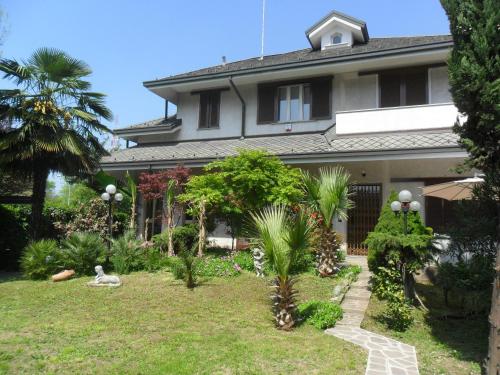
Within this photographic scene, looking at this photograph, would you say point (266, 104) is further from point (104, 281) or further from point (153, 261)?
point (104, 281)

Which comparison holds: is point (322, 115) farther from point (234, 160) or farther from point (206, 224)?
point (206, 224)

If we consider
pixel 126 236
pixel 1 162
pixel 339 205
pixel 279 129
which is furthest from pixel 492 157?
pixel 1 162

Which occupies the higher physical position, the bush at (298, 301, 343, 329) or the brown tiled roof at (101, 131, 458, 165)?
the brown tiled roof at (101, 131, 458, 165)

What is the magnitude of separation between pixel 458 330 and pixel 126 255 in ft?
27.4

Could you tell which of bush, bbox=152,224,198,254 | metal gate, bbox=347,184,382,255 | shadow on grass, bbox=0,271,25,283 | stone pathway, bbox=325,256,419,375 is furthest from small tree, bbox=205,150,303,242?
shadow on grass, bbox=0,271,25,283

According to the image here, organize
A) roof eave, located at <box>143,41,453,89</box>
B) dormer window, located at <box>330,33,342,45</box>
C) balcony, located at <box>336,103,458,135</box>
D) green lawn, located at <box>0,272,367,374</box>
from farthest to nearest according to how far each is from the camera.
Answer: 1. dormer window, located at <box>330,33,342,45</box>
2. roof eave, located at <box>143,41,453,89</box>
3. balcony, located at <box>336,103,458,135</box>
4. green lawn, located at <box>0,272,367,374</box>

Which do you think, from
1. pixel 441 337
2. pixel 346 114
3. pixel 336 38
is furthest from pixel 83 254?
pixel 336 38

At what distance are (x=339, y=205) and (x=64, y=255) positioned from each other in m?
7.83

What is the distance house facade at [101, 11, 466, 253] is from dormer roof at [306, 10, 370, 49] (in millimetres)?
44

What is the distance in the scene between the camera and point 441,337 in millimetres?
6348

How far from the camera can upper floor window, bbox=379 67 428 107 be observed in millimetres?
Result: 13297

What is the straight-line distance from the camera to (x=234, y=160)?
11062mm

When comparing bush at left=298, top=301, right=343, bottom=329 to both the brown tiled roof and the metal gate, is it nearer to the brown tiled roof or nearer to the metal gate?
the brown tiled roof

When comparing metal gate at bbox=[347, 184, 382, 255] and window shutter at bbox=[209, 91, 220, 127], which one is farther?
window shutter at bbox=[209, 91, 220, 127]
